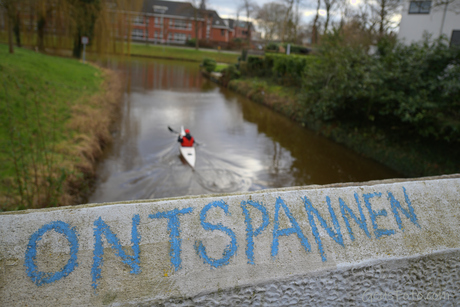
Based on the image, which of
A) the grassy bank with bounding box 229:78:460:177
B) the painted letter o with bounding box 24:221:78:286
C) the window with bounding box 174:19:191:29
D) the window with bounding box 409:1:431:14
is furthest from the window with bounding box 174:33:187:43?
the painted letter o with bounding box 24:221:78:286

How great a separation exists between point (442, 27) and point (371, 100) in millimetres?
7686

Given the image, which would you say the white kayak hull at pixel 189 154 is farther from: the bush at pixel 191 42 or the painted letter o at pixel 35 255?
the bush at pixel 191 42

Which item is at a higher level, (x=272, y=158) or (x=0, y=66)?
(x=0, y=66)

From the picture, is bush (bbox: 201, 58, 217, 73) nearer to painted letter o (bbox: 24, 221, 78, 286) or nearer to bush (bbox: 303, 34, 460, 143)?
bush (bbox: 303, 34, 460, 143)

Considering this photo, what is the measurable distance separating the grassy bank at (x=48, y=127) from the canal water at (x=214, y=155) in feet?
2.43

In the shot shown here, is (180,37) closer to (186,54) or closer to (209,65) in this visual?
(186,54)

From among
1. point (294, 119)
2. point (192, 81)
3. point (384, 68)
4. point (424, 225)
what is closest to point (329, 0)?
point (192, 81)

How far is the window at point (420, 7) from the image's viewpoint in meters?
17.1

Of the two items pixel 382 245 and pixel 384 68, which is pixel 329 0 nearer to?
pixel 384 68

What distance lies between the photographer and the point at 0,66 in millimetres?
8789

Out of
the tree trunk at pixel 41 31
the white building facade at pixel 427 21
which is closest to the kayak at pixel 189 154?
the tree trunk at pixel 41 31

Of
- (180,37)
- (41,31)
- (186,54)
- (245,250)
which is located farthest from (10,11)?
(186,54)

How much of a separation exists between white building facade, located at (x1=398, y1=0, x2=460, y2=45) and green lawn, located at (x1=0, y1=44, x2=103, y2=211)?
13785 mm

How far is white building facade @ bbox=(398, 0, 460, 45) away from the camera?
15562 millimetres
